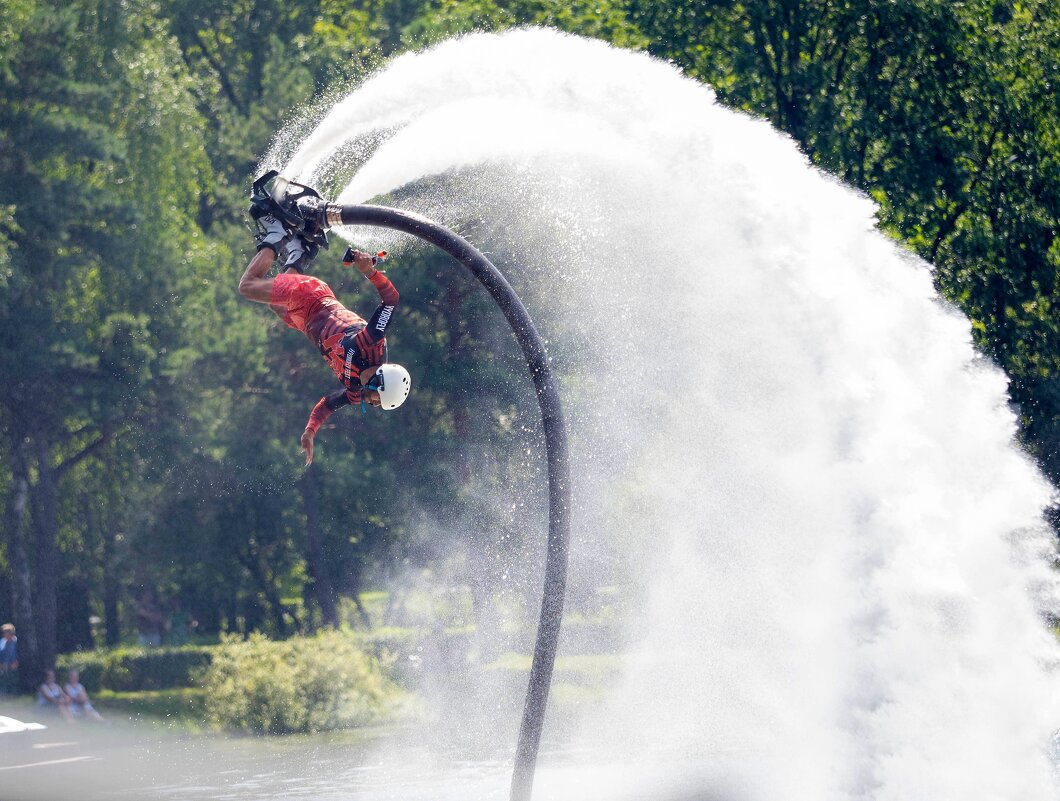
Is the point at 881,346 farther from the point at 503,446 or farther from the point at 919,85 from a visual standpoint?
the point at 503,446

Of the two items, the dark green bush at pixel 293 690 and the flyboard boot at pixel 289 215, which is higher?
the flyboard boot at pixel 289 215

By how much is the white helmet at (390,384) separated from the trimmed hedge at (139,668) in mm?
30950

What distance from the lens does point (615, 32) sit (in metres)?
36.4

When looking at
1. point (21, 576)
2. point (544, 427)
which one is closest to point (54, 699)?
point (21, 576)

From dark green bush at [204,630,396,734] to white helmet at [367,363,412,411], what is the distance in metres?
21.3

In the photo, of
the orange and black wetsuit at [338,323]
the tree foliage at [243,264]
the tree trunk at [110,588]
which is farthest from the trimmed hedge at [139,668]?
the orange and black wetsuit at [338,323]

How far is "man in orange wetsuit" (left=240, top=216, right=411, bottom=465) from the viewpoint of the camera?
536 inches

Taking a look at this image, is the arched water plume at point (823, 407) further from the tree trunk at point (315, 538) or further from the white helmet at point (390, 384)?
the tree trunk at point (315, 538)

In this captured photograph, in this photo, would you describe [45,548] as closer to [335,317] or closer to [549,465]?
[335,317]

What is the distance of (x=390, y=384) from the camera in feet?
44.7

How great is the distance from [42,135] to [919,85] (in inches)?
890

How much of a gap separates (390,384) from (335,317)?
0.82 metres

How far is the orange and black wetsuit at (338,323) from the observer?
44.7 feet

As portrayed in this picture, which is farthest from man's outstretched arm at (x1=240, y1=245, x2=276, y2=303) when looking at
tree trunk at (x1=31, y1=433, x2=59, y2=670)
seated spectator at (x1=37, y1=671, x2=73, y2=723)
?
tree trunk at (x1=31, y1=433, x2=59, y2=670)
